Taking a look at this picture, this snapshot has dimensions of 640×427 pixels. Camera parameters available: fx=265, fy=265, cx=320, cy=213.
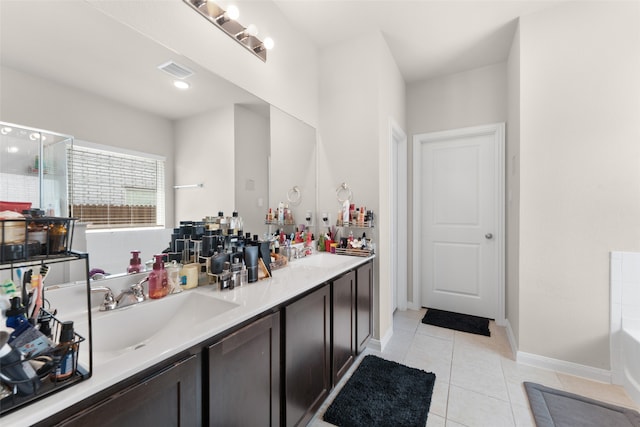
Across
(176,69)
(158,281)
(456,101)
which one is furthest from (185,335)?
(456,101)

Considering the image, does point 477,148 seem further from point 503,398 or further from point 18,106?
point 18,106

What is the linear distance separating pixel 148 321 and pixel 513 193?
2848mm

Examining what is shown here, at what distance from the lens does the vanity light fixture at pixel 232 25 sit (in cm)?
142

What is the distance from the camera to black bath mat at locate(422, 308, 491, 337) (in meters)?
2.68

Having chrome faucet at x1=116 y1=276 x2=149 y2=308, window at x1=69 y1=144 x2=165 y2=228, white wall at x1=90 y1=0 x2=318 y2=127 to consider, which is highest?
white wall at x1=90 y1=0 x2=318 y2=127

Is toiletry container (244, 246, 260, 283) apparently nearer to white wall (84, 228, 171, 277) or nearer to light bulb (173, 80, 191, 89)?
white wall (84, 228, 171, 277)

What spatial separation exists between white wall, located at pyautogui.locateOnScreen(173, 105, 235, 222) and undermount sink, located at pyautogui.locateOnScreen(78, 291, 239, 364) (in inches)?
17.1

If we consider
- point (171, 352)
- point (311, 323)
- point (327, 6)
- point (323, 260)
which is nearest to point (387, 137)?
point (327, 6)

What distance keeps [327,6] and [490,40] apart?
1.57 metres

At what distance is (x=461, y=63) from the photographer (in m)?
2.82

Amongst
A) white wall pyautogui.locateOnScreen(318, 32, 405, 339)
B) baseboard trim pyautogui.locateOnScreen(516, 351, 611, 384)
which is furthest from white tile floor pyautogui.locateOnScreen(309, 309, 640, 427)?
white wall pyautogui.locateOnScreen(318, 32, 405, 339)

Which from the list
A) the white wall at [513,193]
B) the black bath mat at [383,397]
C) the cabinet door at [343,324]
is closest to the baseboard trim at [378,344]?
the black bath mat at [383,397]

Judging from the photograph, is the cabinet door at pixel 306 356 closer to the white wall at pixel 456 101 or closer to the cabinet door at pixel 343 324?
the cabinet door at pixel 343 324

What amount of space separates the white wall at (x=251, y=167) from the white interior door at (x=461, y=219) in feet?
6.63
